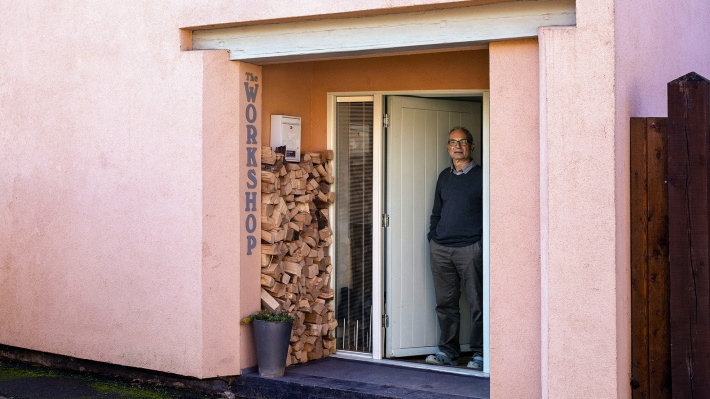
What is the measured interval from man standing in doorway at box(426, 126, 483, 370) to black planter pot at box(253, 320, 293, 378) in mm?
1371

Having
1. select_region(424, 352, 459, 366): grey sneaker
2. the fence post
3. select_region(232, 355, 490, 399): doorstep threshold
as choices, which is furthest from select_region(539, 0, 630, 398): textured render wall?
select_region(424, 352, 459, 366): grey sneaker

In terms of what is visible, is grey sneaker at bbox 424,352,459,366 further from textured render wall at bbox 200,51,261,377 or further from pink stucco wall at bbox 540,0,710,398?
pink stucco wall at bbox 540,0,710,398

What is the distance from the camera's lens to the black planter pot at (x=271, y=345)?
6961mm

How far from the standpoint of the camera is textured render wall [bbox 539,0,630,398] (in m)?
5.21

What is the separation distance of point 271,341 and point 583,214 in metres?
2.81

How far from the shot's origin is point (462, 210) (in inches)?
299

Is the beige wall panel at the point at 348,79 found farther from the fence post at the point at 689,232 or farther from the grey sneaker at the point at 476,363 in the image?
the fence post at the point at 689,232

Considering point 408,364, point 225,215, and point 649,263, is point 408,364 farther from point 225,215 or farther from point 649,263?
point 649,263

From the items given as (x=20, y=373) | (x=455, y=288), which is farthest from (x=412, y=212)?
(x=20, y=373)

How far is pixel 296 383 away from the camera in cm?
686

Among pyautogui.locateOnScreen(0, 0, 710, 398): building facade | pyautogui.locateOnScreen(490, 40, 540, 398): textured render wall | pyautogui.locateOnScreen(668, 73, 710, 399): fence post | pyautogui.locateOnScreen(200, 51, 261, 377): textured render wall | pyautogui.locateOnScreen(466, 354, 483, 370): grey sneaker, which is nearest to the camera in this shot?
pyautogui.locateOnScreen(668, 73, 710, 399): fence post

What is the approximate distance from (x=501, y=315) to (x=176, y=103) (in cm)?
302

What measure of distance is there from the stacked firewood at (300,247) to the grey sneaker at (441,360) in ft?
2.98

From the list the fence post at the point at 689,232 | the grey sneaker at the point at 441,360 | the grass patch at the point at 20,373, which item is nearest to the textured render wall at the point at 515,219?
the fence post at the point at 689,232
